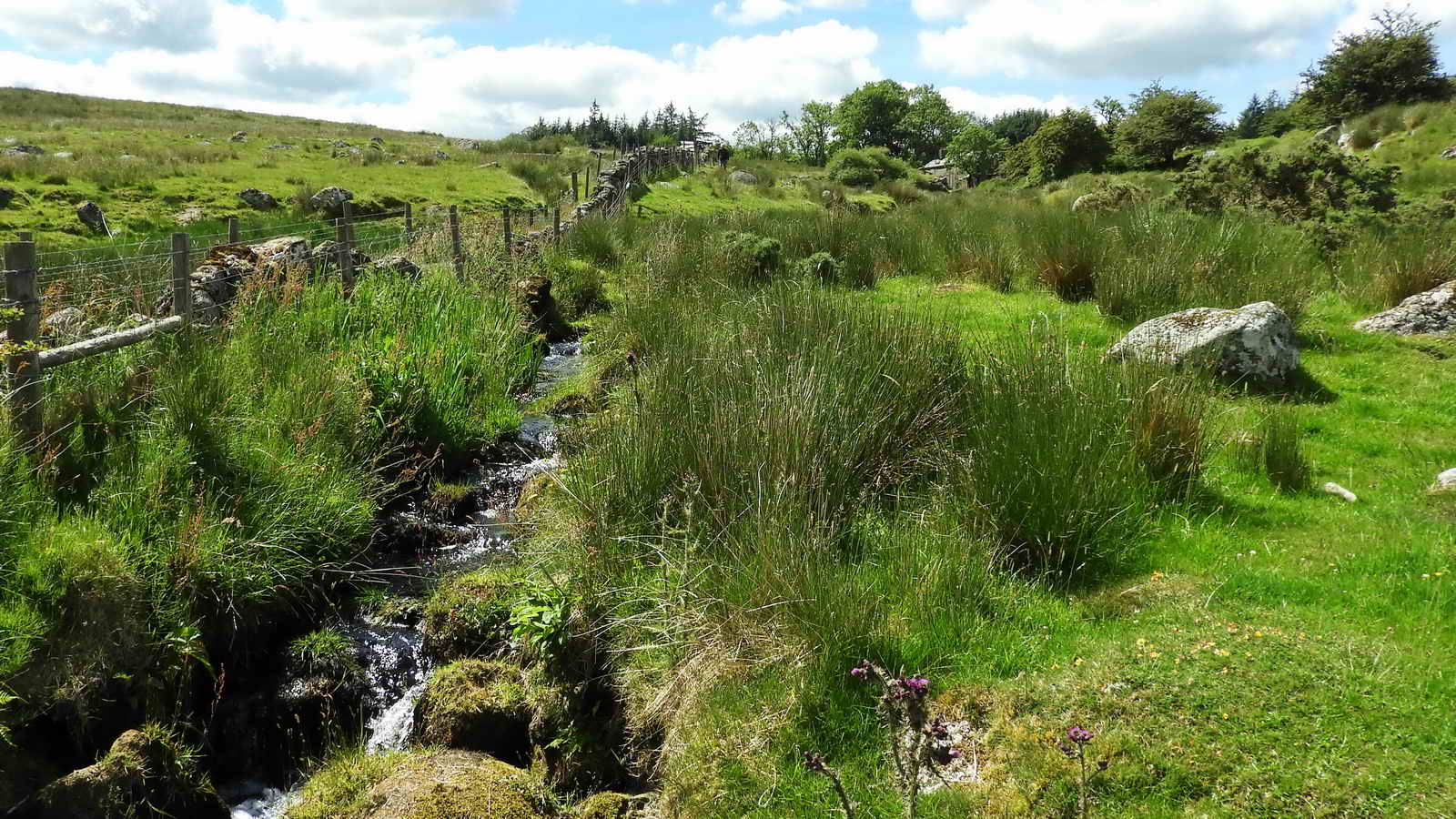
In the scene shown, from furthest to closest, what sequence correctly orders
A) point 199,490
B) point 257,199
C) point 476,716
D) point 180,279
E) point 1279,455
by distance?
point 257,199
point 180,279
point 1279,455
point 199,490
point 476,716

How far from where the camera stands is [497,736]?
13.3 feet

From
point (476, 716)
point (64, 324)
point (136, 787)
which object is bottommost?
point (136, 787)

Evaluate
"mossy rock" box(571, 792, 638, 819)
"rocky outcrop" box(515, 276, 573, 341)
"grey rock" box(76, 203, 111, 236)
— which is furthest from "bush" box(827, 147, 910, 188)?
"mossy rock" box(571, 792, 638, 819)

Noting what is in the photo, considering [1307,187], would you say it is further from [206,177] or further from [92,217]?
[206,177]

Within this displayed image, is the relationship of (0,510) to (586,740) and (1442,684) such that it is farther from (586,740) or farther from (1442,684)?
(1442,684)

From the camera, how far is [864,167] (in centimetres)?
3944

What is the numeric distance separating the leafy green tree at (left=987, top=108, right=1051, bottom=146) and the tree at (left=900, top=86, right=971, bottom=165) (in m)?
8.57

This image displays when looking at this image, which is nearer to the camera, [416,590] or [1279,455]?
[1279,455]

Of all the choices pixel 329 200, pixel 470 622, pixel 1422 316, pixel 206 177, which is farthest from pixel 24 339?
pixel 206 177

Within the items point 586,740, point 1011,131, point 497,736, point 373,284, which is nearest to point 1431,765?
point 586,740

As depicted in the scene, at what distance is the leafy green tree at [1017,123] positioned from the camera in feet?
278

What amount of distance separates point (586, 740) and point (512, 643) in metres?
→ 0.84

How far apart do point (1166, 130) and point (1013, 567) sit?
1273 inches

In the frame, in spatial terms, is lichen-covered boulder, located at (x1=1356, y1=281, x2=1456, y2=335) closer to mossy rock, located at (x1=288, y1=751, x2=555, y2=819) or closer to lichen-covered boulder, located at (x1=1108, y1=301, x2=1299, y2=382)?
lichen-covered boulder, located at (x1=1108, y1=301, x2=1299, y2=382)
